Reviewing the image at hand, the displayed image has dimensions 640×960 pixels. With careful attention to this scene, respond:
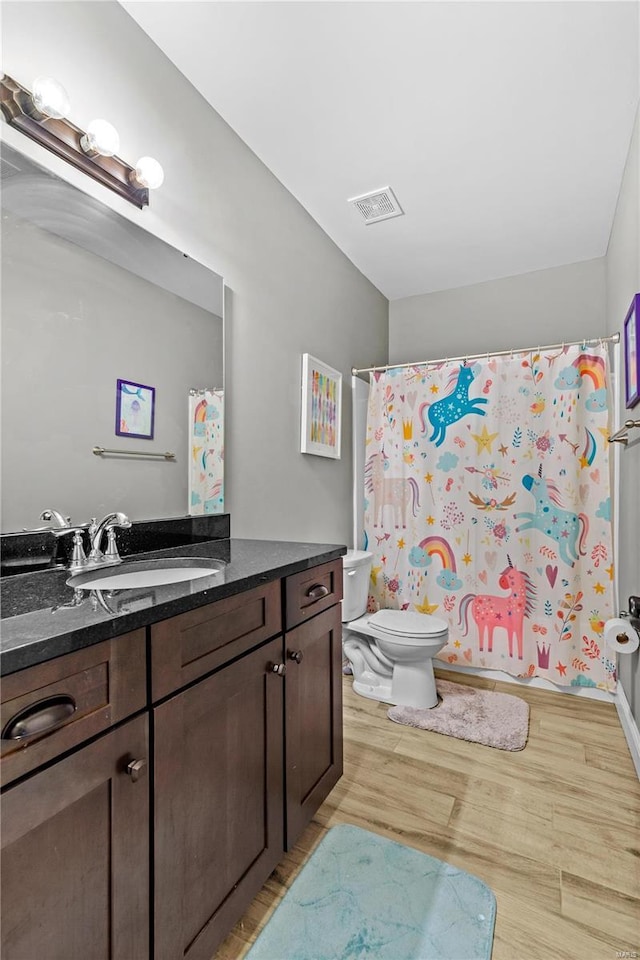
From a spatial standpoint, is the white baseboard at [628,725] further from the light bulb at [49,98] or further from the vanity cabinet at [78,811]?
the light bulb at [49,98]

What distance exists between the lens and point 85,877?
0.71 m

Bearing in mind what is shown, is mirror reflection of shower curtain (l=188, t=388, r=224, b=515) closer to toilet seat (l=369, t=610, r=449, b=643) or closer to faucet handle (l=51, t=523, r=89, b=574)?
faucet handle (l=51, t=523, r=89, b=574)

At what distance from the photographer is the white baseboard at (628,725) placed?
5.96 feet

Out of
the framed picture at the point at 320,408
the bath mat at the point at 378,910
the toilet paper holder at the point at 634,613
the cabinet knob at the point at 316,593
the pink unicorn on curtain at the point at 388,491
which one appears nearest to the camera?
the bath mat at the point at 378,910

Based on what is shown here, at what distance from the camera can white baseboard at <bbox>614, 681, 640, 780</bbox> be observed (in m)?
1.82

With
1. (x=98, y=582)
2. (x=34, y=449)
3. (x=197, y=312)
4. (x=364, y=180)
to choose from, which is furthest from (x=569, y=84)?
(x=98, y=582)

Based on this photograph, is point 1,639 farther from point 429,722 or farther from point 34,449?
point 429,722

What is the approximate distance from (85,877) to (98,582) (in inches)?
22.7

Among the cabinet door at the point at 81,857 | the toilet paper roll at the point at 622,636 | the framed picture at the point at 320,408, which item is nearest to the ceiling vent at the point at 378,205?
the framed picture at the point at 320,408

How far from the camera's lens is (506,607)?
103 inches

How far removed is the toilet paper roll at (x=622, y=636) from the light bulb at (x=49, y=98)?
7.99 ft

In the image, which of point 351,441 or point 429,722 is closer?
point 429,722

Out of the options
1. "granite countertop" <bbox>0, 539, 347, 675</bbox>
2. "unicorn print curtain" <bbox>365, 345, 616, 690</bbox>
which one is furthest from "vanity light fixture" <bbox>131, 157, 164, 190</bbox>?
"unicorn print curtain" <bbox>365, 345, 616, 690</bbox>

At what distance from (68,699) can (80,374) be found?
900 millimetres
